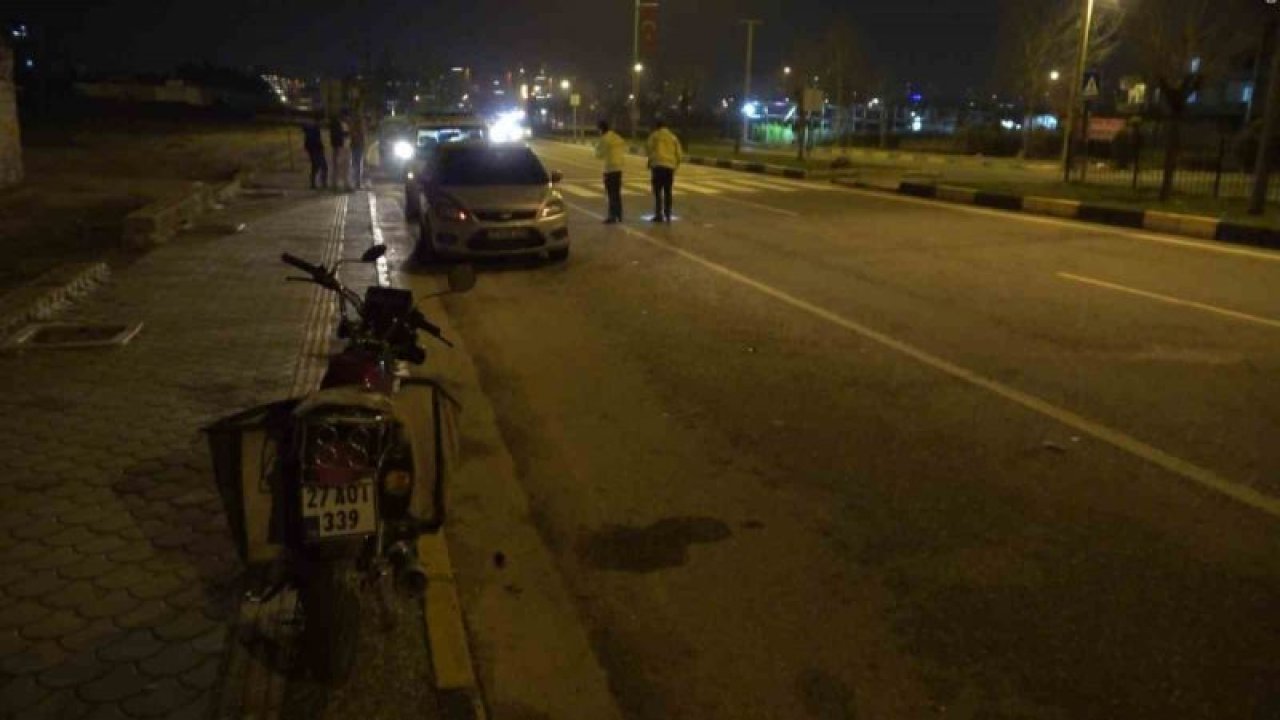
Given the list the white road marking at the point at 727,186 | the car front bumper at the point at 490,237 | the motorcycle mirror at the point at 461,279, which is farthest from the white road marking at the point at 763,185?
the motorcycle mirror at the point at 461,279

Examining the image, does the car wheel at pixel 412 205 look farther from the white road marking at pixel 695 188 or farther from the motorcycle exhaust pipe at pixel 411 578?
the motorcycle exhaust pipe at pixel 411 578

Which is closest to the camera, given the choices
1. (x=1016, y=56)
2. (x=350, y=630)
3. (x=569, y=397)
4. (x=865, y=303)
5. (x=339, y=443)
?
(x=339, y=443)

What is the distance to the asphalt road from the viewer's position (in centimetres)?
391

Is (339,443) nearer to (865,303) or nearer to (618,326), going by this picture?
(618,326)

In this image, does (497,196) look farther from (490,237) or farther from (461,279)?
(461,279)

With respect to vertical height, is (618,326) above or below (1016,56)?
below

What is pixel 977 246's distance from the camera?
15.2 metres

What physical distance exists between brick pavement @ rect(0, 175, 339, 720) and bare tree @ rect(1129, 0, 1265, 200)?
18019 mm

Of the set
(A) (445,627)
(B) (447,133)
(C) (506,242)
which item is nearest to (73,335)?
(C) (506,242)

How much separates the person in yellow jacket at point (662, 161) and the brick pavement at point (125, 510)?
28.2 ft

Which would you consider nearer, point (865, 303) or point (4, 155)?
point (865, 303)

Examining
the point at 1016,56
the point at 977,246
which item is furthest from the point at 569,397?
the point at 1016,56

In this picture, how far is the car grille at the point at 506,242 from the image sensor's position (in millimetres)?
13102

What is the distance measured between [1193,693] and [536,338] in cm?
651
